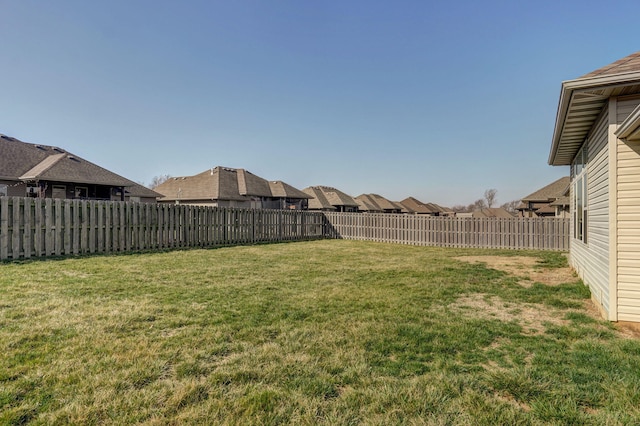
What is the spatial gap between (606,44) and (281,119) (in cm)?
1681

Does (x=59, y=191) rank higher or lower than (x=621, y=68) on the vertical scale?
lower

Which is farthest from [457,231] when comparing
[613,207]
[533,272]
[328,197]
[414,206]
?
[414,206]

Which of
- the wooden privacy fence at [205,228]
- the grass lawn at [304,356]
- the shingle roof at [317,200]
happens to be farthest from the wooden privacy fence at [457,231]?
the shingle roof at [317,200]

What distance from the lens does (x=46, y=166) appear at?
16906 millimetres

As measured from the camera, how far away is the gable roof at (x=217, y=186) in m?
28.3

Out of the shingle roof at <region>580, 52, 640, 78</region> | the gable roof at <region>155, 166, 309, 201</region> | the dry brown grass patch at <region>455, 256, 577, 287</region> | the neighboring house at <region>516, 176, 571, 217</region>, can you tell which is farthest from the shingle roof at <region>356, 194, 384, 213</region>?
the shingle roof at <region>580, 52, 640, 78</region>

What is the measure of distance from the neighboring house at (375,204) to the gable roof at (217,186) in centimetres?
2249

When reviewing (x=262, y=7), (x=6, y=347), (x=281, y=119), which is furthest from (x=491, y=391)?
(x=281, y=119)

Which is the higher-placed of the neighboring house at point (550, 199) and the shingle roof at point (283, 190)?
the shingle roof at point (283, 190)

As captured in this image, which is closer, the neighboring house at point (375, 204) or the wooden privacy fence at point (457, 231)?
the wooden privacy fence at point (457, 231)

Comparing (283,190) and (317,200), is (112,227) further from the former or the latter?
(317,200)

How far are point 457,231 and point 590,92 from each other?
42.0 ft

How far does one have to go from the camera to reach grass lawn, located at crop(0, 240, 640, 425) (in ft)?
6.84

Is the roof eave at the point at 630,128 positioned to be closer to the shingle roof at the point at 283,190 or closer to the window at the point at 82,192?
the window at the point at 82,192
